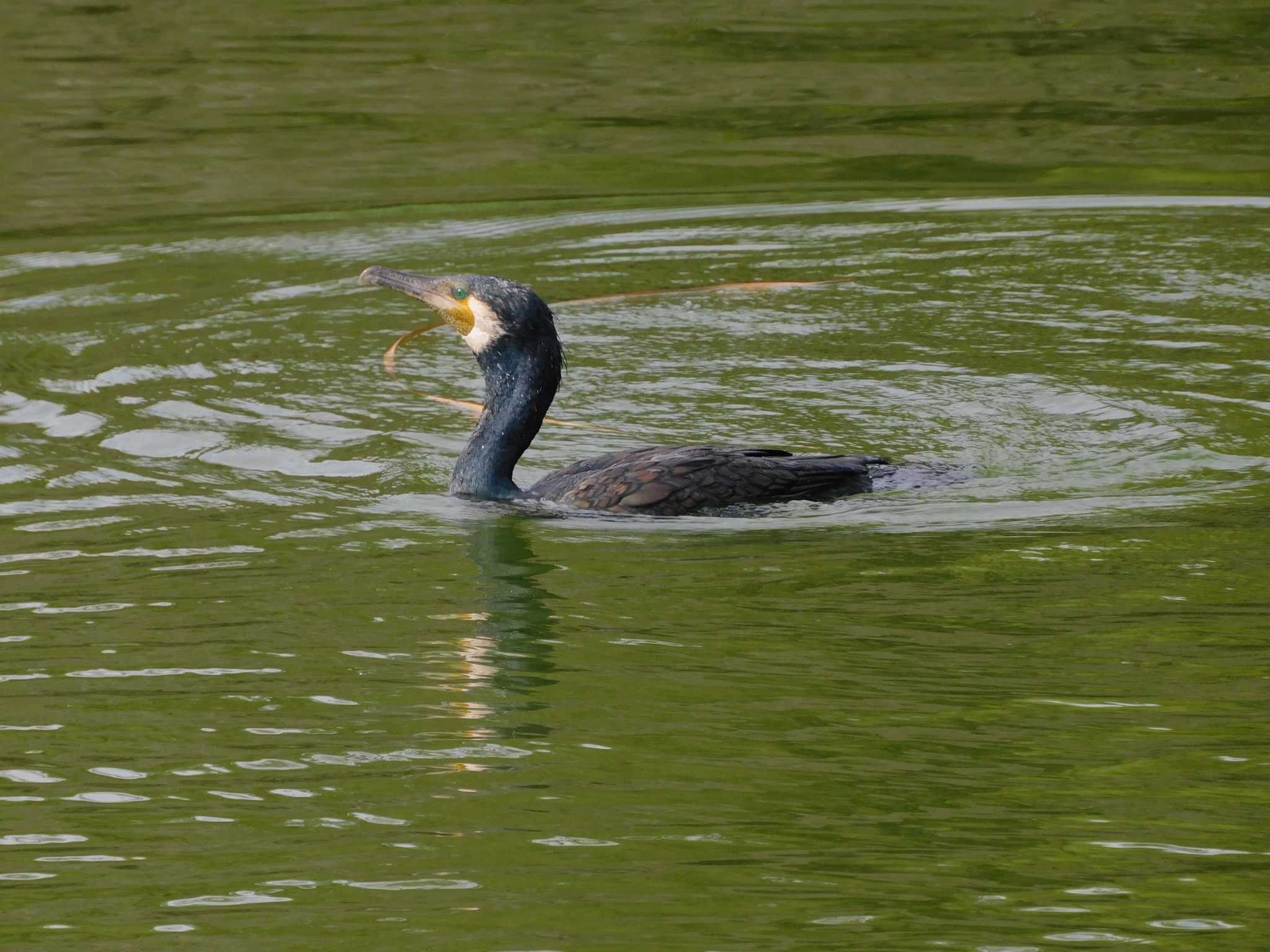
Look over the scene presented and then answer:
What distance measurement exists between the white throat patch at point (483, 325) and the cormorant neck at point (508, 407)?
2cm

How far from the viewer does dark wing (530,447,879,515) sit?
24.9 ft

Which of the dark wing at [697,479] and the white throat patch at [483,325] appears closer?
the dark wing at [697,479]

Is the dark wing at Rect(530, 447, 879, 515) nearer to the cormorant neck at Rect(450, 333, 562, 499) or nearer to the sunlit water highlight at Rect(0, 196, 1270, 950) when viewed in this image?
the sunlit water highlight at Rect(0, 196, 1270, 950)

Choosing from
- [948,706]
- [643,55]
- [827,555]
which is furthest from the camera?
[643,55]

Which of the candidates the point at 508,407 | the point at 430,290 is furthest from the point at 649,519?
the point at 430,290

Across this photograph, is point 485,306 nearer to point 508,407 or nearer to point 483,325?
point 483,325

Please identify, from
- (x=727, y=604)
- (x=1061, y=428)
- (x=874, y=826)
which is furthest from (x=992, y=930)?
(x=1061, y=428)

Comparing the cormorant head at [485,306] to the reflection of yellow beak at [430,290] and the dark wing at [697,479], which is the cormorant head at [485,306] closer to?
the reflection of yellow beak at [430,290]

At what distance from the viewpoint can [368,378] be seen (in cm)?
1006

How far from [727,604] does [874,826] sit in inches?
73.6

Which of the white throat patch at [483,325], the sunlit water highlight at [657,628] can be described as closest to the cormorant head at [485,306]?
the white throat patch at [483,325]

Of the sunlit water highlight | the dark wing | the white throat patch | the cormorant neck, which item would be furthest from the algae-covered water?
the white throat patch

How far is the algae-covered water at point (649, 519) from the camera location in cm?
455

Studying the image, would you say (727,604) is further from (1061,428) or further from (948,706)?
(1061,428)
